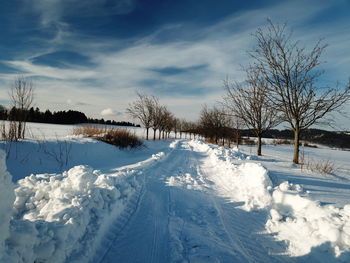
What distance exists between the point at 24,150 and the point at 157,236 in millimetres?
7117

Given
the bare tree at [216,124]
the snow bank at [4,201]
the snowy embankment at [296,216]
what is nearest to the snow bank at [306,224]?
the snowy embankment at [296,216]

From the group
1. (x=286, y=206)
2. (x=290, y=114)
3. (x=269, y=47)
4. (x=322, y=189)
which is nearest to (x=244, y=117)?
(x=290, y=114)

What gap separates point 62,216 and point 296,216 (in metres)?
4.02

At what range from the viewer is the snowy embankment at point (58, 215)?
75.8 inches

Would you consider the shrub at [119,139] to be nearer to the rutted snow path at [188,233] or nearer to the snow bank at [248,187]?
the snow bank at [248,187]

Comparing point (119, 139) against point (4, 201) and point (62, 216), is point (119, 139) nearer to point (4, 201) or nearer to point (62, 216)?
point (62, 216)

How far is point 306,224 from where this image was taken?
119 inches

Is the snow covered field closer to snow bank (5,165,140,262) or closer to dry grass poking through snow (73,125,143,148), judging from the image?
snow bank (5,165,140,262)

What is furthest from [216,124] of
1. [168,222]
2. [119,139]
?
[168,222]

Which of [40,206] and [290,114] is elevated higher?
[290,114]

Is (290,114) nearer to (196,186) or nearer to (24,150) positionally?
(196,186)

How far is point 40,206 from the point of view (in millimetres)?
3109

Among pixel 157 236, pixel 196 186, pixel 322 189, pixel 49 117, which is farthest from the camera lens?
pixel 49 117

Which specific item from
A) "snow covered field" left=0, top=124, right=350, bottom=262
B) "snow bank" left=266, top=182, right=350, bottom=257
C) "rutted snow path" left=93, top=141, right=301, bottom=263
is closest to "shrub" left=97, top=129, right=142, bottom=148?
"snow covered field" left=0, top=124, right=350, bottom=262
